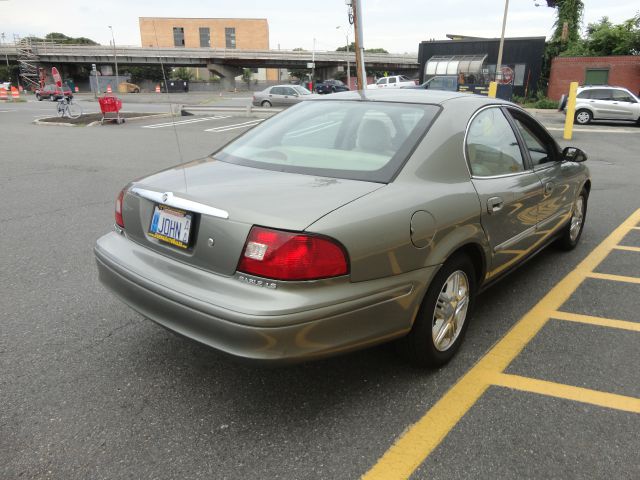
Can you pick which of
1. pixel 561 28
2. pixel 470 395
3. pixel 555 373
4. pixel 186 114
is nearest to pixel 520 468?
pixel 470 395

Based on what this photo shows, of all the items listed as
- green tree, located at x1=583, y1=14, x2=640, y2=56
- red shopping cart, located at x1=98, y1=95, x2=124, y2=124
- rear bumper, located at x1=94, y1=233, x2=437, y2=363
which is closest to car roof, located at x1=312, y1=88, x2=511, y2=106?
rear bumper, located at x1=94, y1=233, x2=437, y2=363

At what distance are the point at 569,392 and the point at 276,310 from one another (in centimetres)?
169

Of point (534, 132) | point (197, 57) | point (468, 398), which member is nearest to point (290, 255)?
point (468, 398)

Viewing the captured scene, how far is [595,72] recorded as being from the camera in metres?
32.4

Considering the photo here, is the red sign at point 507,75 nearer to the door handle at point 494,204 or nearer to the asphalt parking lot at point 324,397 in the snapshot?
the asphalt parking lot at point 324,397

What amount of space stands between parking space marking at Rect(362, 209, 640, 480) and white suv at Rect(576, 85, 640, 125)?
1930 centimetres

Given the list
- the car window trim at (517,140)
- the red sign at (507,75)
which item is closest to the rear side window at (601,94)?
the red sign at (507,75)

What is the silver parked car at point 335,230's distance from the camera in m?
2.14

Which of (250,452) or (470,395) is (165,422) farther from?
(470,395)

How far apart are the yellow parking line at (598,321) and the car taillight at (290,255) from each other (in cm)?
222

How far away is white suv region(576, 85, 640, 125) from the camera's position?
19.9 meters

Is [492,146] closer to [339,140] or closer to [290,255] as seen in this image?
[339,140]

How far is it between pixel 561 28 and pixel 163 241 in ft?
156

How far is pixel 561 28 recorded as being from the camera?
137ft
